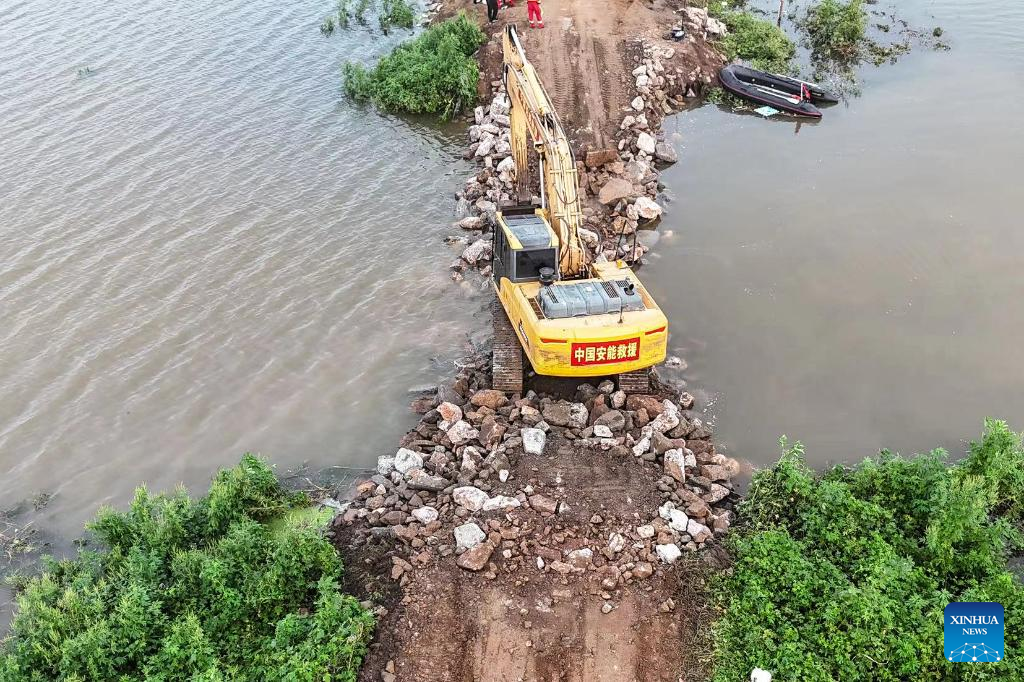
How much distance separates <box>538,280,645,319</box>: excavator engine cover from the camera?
1092cm

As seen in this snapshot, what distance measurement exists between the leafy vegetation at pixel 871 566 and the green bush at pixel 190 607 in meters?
4.48

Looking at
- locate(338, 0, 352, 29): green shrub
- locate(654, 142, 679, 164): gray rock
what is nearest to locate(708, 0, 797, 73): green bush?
locate(654, 142, 679, 164): gray rock

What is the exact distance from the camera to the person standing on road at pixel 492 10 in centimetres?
2448

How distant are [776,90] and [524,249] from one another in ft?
48.1

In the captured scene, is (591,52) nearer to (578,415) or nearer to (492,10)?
(492,10)

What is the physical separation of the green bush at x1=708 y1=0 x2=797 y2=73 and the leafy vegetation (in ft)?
57.5

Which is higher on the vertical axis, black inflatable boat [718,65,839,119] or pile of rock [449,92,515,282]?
black inflatable boat [718,65,839,119]

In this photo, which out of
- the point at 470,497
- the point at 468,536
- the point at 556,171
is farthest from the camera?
the point at 556,171

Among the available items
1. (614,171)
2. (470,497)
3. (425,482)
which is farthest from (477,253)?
(470,497)

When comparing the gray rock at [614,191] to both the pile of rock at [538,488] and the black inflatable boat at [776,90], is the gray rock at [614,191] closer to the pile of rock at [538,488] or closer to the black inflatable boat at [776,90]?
the pile of rock at [538,488]

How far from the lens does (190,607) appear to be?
333 inches

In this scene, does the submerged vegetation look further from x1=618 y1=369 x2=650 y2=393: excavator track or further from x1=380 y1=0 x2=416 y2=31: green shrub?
x1=618 y1=369 x2=650 y2=393: excavator track

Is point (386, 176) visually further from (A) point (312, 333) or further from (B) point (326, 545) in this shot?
(B) point (326, 545)

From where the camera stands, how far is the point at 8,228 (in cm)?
1656
